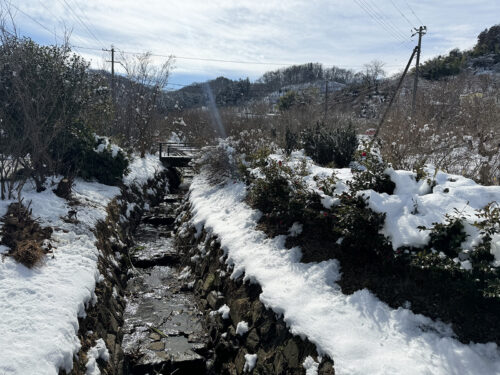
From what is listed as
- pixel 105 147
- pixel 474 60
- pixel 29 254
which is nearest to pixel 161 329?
pixel 29 254

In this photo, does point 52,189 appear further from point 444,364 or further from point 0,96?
point 444,364

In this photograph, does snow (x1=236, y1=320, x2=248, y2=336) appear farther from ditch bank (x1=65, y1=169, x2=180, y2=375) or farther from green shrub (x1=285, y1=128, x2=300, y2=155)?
green shrub (x1=285, y1=128, x2=300, y2=155)

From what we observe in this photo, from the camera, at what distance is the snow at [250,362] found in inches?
155

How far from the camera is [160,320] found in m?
5.59

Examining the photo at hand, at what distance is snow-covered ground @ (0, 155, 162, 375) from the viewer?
3.12m

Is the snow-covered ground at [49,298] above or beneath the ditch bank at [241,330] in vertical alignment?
above

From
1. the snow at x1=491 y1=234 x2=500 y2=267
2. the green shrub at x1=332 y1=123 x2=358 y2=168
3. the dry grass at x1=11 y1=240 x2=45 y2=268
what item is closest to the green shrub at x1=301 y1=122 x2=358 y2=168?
the green shrub at x1=332 y1=123 x2=358 y2=168

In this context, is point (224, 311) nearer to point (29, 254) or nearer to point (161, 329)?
point (161, 329)

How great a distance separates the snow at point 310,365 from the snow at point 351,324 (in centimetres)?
13

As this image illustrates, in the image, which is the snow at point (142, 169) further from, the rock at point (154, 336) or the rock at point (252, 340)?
the rock at point (252, 340)

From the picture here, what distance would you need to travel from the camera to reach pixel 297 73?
9256 centimetres

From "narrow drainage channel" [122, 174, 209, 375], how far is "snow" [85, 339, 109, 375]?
49 cm

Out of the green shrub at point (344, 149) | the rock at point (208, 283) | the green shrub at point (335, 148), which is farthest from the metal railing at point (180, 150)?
the rock at point (208, 283)

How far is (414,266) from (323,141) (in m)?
5.98
